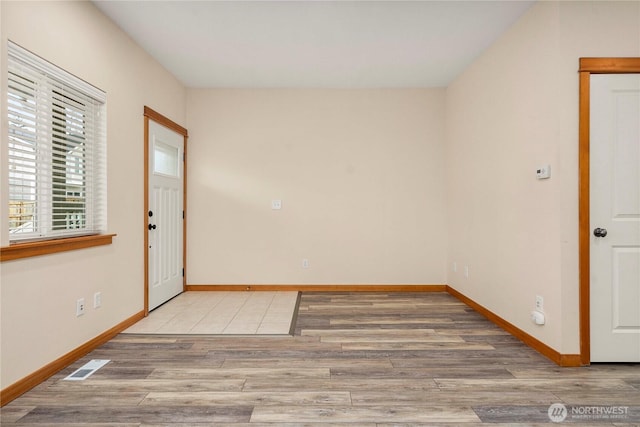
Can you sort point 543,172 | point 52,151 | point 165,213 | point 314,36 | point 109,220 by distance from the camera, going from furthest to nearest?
1. point 165,213
2. point 314,36
3. point 109,220
4. point 543,172
5. point 52,151

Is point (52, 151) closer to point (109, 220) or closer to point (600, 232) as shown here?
point (109, 220)

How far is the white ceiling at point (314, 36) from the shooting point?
271 centimetres

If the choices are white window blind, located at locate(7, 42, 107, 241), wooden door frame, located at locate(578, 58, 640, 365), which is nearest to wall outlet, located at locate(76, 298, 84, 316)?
white window blind, located at locate(7, 42, 107, 241)

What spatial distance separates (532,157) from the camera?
8.87 ft

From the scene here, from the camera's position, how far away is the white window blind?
207 centimetres

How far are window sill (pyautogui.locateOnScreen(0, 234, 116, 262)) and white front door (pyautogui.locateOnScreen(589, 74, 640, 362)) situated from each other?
11.8ft

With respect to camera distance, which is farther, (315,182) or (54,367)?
(315,182)

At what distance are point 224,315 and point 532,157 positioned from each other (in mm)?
3116

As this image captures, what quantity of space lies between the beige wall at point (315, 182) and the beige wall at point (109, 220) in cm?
99

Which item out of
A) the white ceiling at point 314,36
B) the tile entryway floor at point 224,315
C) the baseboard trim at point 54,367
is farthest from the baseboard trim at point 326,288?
the white ceiling at point 314,36

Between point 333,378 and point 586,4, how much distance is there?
9.97ft

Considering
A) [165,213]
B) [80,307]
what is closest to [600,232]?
[80,307]

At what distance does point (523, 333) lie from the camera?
111 inches

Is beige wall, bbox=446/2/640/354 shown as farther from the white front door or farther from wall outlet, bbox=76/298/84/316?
wall outlet, bbox=76/298/84/316
